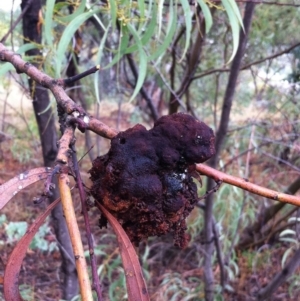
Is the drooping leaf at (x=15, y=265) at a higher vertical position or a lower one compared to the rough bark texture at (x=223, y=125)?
lower

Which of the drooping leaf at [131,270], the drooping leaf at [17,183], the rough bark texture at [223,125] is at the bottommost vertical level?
the drooping leaf at [131,270]

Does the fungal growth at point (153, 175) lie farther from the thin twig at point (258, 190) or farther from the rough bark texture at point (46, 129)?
the rough bark texture at point (46, 129)

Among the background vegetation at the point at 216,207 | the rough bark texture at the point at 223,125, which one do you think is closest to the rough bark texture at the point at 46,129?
the background vegetation at the point at 216,207

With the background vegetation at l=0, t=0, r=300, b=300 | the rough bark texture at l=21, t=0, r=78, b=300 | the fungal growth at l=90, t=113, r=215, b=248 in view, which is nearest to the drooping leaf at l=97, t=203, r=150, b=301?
the fungal growth at l=90, t=113, r=215, b=248

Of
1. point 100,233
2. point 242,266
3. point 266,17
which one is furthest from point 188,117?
point 100,233

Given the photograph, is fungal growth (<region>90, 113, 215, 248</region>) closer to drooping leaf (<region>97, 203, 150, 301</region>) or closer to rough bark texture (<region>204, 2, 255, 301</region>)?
drooping leaf (<region>97, 203, 150, 301</region>)

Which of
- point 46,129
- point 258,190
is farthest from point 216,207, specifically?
point 258,190
